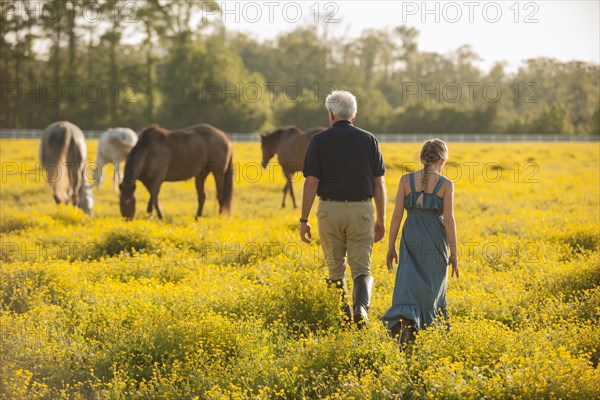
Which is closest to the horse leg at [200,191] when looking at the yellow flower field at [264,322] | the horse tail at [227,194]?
the horse tail at [227,194]

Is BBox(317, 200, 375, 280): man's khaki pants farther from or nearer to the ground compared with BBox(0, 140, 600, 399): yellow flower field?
farther from the ground

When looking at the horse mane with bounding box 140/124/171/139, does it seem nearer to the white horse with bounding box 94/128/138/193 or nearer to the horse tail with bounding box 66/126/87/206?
the horse tail with bounding box 66/126/87/206

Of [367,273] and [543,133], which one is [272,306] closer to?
A: [367,273]

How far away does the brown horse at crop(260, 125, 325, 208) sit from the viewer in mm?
18812

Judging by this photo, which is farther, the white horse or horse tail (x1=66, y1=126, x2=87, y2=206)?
the white horse

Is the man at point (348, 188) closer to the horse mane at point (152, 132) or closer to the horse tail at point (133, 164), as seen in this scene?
the horse tail at point (133, 164)

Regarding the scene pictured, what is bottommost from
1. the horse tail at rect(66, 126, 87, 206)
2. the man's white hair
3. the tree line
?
the horse tail at rect(66, 126, 87, 206)

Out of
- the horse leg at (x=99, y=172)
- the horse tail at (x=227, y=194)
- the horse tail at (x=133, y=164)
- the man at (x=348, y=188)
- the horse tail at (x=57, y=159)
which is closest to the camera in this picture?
the man at (x=348, y=188)

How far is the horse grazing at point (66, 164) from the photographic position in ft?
49.4

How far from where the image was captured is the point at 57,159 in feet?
49.5

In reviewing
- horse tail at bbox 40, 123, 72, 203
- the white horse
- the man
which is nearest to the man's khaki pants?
the man

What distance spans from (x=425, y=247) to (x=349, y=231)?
0.73 meters

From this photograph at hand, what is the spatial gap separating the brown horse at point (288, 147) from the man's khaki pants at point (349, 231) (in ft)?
39.1

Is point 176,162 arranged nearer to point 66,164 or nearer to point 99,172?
point 66,164
